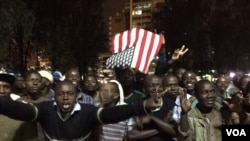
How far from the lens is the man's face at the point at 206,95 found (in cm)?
600

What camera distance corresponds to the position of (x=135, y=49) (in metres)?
10.5

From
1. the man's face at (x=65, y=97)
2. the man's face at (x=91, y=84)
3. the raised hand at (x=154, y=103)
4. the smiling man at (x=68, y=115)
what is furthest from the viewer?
the man's face at (x=91, y=84)

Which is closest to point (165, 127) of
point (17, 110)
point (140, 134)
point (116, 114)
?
point (140, 134)

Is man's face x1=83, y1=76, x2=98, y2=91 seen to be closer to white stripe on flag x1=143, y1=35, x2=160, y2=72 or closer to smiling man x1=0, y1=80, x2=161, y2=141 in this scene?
white stripe on flag x1=143, y1=35, x2=160, y2=72

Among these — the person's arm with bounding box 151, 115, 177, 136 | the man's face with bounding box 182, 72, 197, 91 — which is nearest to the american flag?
the man's face with bounding box 182, 72, 197, 91

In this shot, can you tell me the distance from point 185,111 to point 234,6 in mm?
27549

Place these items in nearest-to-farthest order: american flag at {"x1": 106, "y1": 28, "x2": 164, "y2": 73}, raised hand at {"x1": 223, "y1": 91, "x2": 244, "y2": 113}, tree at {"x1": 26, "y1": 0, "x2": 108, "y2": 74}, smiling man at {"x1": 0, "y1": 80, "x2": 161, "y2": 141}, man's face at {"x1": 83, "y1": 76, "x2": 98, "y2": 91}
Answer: smiling man at {"x1": 0, "y1": 80, "x2": 161, "y2": 141}
raised hand at {"x1": 223, "y1": 91, "x2": 244, "y2": 113}
man's face at {"x1": 83, "y1": 76, "x2": 98, "y2": 91}
american flag at {"x1": 106, "y1": 28, "x2": 164, "y2": 73}
tree at {"x1": 26, "y1": 0, "x2": 108, "y2": 74}

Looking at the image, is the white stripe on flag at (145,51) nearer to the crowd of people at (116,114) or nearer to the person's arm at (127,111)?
the crowd of people at (116,114)

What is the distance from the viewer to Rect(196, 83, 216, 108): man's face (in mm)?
5996

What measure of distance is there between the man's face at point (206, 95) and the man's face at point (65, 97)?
5.15 ft

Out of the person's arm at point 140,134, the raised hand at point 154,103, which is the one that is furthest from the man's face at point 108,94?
the raised hand at point 154,103

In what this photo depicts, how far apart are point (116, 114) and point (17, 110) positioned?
0.82 meters

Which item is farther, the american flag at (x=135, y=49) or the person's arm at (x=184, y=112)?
the american flag at (x=135, y=49)

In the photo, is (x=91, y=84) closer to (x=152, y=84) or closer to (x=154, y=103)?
(x=152, y=84)
